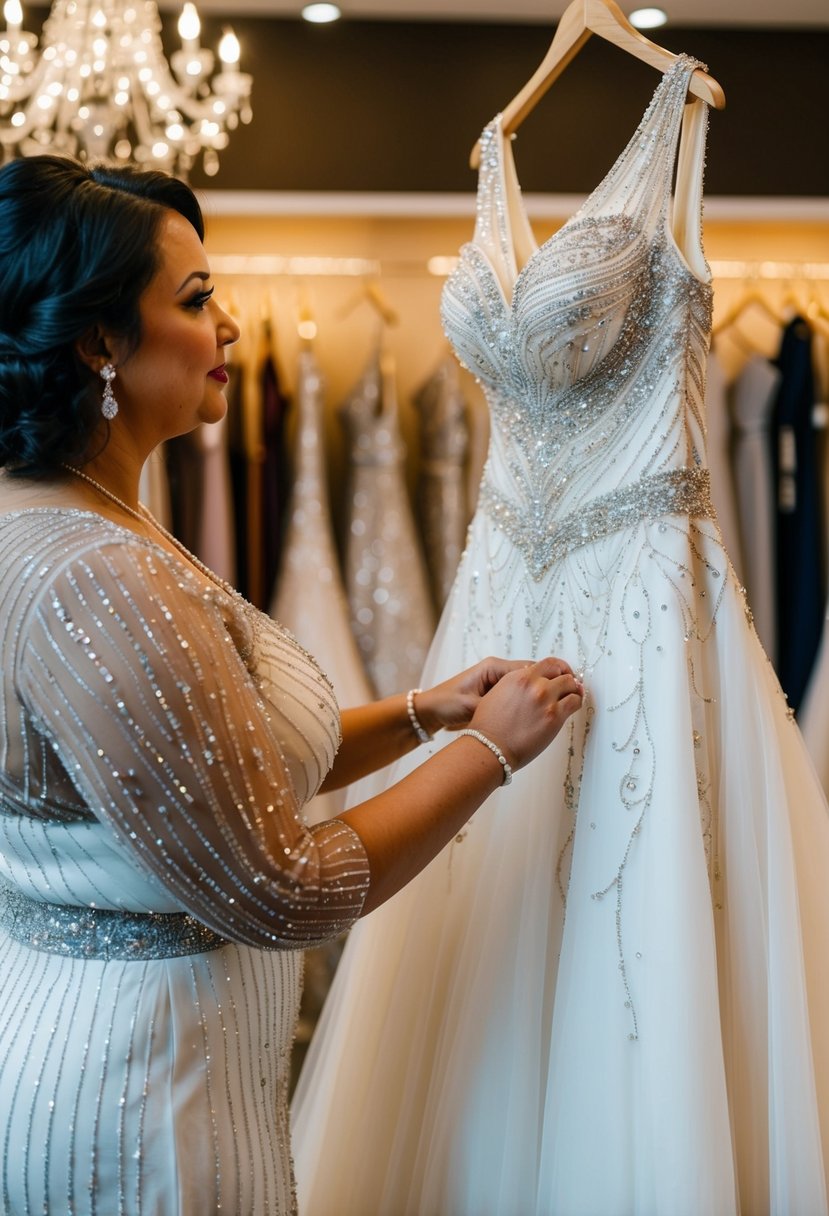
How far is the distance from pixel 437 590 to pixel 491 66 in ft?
4.58

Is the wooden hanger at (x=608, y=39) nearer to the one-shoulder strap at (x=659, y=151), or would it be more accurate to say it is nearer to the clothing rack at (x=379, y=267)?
the one-shoulder strap at (x=659, y=151)

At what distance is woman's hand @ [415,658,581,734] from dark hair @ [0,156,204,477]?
58 cm

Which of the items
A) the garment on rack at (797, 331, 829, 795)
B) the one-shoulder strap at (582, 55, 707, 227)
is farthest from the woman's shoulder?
the garment on rack at (797, 331, 829, 795)

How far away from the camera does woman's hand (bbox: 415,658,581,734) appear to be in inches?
58.9

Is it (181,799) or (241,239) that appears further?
(241,239)

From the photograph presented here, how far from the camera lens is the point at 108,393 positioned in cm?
111

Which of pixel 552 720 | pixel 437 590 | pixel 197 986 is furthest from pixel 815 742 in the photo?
pixel 197 986

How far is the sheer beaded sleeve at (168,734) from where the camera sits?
0.96m

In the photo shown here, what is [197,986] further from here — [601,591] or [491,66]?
[491,66]

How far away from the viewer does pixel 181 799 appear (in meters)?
0.98

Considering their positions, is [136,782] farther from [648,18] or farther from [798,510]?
→ [648,18]

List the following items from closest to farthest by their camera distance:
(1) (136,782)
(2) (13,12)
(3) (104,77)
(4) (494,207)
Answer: (1) (136,782) → (4) (494,207) → (2) (13,12) → (3) (104,77)

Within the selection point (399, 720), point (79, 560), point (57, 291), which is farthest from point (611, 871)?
point (57, 291)

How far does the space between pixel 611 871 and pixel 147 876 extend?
22.1 inches
